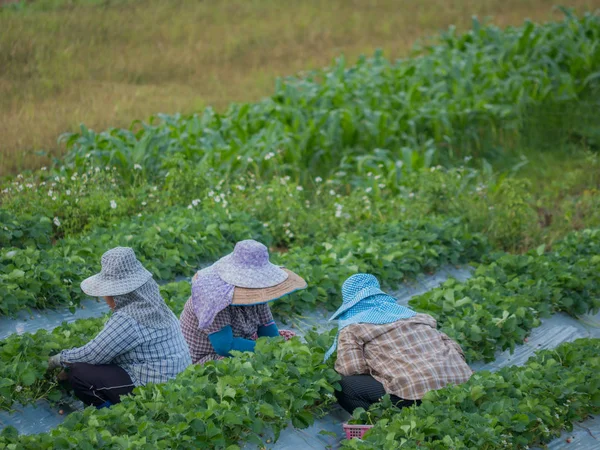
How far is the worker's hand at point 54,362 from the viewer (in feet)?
15.4

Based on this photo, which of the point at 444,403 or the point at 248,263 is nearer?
the point at 444,403

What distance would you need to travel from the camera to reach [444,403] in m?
4.59

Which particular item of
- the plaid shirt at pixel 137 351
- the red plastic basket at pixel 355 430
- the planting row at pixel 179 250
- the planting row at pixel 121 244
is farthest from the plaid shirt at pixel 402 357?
the planting row at pixel 121 244

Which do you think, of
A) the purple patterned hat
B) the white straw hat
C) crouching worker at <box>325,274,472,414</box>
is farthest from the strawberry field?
the white straw hat

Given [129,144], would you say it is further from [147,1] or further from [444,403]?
[444,403]

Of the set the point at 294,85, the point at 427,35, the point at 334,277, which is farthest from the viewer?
the point at 427,35

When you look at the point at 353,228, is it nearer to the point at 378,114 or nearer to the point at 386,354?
the point at 378,114

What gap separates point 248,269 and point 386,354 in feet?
3.10

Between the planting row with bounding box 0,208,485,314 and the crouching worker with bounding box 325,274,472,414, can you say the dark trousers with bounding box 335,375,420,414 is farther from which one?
the planting row with bounding box 0,208,485,314

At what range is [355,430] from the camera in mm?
4637

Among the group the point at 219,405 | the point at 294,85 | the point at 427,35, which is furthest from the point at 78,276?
the point at 427,35

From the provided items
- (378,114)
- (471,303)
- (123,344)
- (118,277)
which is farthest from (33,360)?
(378,114)

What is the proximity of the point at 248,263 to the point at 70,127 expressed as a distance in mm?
4851

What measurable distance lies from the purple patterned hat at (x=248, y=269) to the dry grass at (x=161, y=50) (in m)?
4.06
